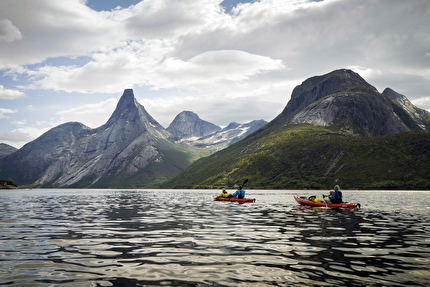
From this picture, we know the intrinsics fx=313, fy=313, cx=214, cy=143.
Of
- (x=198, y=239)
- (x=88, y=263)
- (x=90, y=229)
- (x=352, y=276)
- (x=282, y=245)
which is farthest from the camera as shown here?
(x=90, y=229)

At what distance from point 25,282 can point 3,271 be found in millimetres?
2302

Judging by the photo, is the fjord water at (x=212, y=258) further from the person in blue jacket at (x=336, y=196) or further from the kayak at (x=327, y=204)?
the person in blue jacket at (x=336, y=196)

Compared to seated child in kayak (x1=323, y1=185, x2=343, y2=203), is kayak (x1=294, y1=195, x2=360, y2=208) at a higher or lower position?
lower

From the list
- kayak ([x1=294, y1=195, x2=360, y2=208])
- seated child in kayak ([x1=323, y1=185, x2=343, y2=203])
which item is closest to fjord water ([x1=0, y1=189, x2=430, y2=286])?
kayak ([x1=294, y1=195, x2=360, y2=208])

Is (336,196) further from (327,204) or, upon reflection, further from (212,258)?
(212,258)

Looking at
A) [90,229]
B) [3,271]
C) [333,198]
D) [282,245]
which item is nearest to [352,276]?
[282,245]

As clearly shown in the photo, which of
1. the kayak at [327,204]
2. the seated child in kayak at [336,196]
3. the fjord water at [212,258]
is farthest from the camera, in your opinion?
Answer: the seated child in kayak at [336,196]

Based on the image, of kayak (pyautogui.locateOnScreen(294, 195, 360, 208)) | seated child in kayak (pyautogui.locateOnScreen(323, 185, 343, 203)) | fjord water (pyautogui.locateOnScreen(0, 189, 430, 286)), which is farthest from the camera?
seated child in kayak (pyautogui.locateOnScreen(323, 185, 343, 203))

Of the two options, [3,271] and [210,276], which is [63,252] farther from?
[210,276]

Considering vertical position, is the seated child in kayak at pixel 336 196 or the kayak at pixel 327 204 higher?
the seated child in kayak at pixel 336 196

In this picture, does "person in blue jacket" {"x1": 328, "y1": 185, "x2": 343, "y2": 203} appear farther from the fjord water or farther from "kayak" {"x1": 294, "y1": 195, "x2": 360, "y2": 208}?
the fjord water

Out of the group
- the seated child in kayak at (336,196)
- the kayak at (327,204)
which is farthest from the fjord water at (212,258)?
the seated child in kayak at (336,196)

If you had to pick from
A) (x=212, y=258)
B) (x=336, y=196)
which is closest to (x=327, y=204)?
(x=336, y=196)

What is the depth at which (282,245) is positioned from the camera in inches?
797
